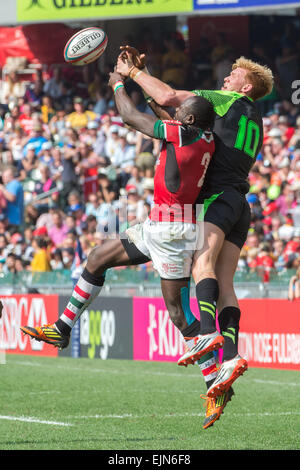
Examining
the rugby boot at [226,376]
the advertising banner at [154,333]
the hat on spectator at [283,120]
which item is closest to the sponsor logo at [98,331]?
the advertising banner at [154,333]

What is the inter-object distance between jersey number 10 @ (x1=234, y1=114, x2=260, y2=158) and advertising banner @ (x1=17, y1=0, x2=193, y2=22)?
12151 millimetres

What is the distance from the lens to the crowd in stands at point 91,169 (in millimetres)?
16828

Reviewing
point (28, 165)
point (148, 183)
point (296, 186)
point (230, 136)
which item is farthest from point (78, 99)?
point (230, 136)

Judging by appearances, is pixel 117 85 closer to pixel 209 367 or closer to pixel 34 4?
pixel 209 367

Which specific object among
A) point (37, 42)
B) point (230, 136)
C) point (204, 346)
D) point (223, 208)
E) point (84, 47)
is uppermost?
point (37, 42)

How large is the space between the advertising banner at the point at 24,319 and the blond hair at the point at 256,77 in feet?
30.5

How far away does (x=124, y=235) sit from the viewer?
793 centimetres

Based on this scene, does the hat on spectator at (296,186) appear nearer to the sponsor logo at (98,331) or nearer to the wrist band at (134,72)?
the sponsor logo at (98,331)

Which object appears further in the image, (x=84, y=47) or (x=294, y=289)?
(x=294, y=289)

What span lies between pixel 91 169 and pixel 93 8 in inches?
131

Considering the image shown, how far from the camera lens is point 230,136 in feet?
24.7

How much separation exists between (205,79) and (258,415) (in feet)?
44.5

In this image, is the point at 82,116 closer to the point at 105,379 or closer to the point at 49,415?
the point at 105,379

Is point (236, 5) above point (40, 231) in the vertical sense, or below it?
above
